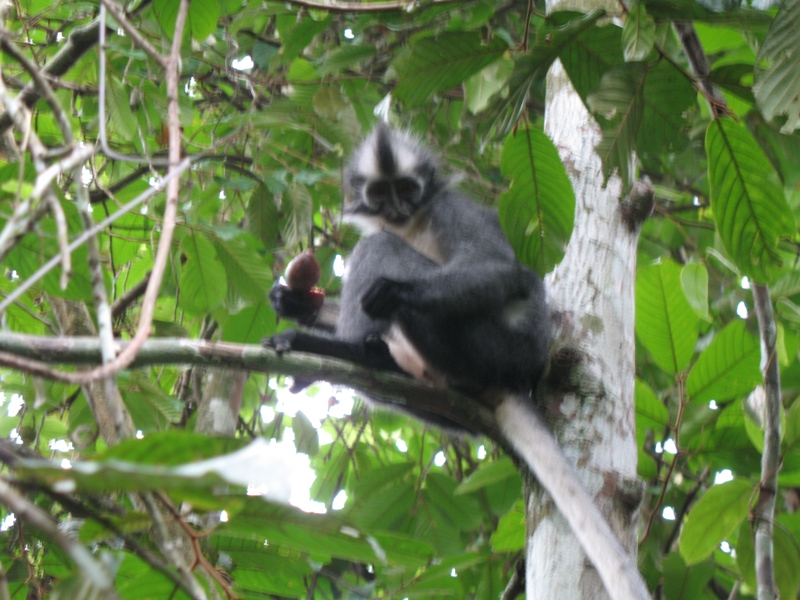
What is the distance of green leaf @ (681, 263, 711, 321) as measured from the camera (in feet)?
9.99

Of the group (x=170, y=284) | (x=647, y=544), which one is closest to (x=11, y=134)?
(x=170, y=284)

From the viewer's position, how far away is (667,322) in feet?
10.5

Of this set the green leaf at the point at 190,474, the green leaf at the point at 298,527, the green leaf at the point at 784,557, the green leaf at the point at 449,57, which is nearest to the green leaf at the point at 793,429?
the green leaf at the point at 784,557

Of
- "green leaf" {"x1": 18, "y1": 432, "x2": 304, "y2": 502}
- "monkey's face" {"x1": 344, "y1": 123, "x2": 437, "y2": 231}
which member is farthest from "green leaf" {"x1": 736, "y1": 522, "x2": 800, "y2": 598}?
"green leaf" {"x1": 18, "y1": 432, "x2": 304, "y2": 502}

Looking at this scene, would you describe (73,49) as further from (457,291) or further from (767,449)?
(767,449)

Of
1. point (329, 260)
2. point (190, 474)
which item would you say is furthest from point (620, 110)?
point (329, 260)

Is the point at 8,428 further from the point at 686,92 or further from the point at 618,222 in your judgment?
the point at 686,92

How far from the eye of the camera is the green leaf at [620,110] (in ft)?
7.10

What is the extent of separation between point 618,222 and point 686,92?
87cm

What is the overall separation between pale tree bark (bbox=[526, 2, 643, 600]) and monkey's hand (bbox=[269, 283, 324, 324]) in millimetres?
1003

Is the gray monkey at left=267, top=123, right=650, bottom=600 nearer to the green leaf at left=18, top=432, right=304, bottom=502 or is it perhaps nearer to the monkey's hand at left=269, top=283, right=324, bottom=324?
the monkey's hand at left=269, top=283, right=324, bottom=324

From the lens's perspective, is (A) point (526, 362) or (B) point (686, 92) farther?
(A) point (526, 362)

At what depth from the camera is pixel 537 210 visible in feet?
7.84

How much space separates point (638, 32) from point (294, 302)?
6.43 feet
